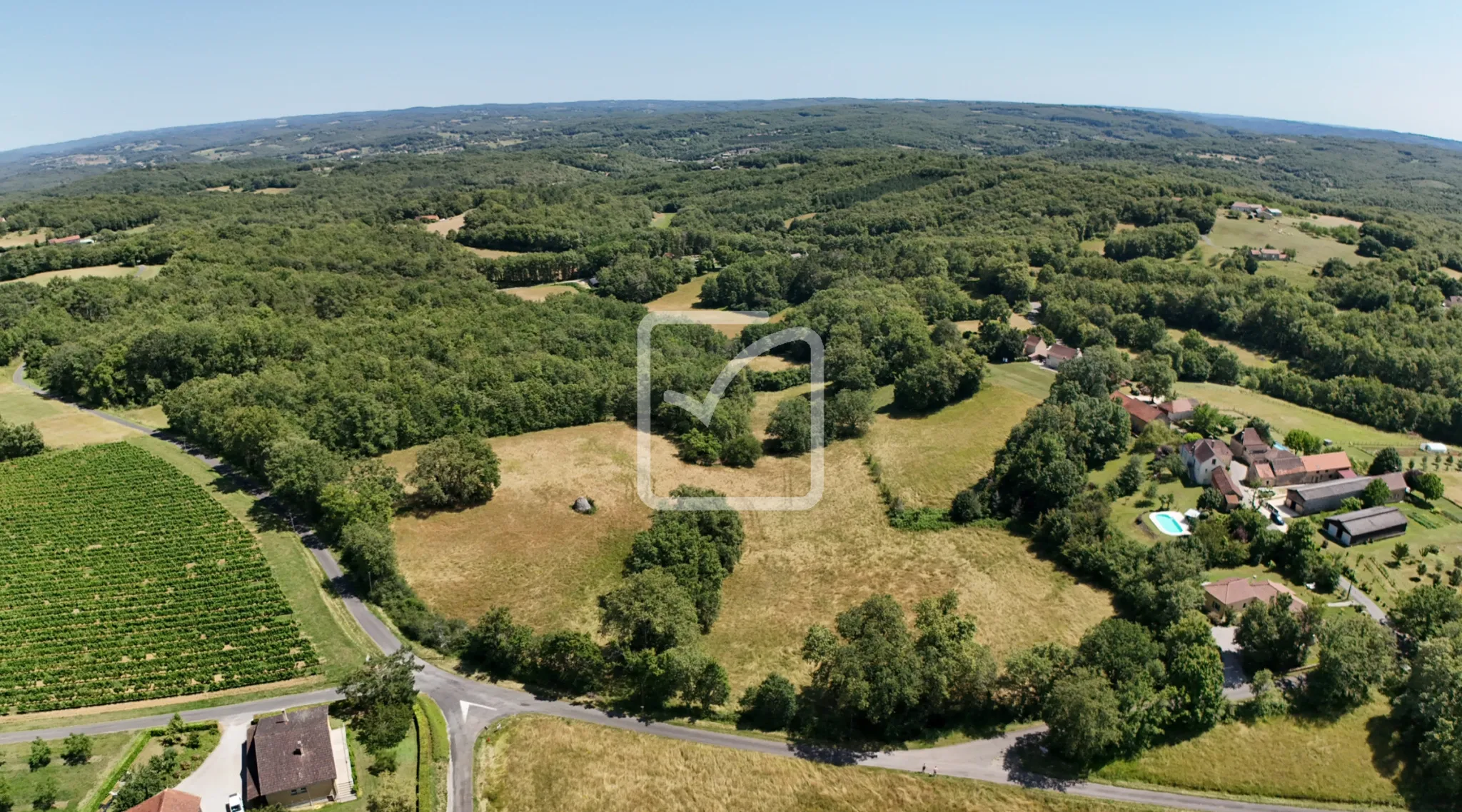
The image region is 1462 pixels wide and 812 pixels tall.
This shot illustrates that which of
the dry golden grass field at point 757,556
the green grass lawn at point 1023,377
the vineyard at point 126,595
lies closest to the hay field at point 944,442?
the dry golden grass field at point 757,556

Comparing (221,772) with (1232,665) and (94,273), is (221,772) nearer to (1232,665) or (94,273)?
(1232,665)

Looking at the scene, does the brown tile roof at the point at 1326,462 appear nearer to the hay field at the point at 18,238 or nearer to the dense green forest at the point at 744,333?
the dense green forest at the point at 744,333

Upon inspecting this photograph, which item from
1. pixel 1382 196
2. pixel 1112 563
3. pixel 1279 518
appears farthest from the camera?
pixel 1382 196

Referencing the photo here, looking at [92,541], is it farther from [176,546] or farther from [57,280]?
[57,280]

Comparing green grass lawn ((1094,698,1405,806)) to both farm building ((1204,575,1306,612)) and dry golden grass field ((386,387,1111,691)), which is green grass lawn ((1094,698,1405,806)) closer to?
farm building ((1204,575,1306,612))

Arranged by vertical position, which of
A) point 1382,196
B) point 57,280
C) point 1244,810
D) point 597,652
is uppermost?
point 1382,196

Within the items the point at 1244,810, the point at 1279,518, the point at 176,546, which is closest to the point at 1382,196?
the point at 1279,518

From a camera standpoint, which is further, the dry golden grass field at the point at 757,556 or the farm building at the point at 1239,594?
the dry golden grass field at the point at 757,556
